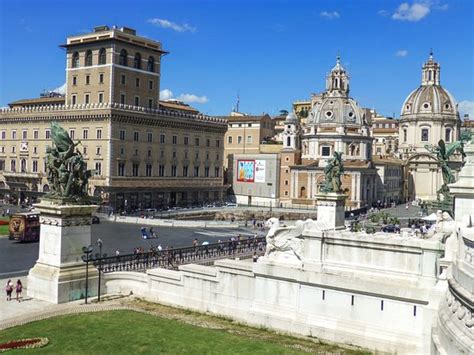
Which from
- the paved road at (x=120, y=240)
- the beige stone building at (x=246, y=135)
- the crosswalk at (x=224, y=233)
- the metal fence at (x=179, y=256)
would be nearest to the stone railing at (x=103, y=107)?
the beige stone building at (x=246, y=135)

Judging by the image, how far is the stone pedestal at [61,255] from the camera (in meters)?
19.9

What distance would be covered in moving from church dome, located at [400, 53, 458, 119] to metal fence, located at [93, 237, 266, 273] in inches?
2845

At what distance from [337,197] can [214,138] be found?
157 feet

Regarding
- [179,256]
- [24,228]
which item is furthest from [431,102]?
[179,256]

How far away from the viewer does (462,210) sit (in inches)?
733

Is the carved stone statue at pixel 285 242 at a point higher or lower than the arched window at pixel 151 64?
lower

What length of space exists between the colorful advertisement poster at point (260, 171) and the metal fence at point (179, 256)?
51784 millimetres

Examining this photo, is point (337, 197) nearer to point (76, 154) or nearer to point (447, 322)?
point (76, 154)

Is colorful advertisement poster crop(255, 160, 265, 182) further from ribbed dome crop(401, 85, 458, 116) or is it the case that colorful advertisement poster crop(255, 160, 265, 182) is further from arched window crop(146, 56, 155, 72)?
ribbed dome crop(401, 85, 458, 116)

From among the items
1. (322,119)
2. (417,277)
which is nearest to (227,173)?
(322,119)

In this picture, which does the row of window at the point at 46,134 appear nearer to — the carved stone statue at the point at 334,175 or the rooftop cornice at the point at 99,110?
the rooftop cornice at the point at 99,110

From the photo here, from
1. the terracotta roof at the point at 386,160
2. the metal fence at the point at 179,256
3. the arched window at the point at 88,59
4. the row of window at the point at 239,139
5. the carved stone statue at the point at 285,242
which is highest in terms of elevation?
the arched window at the point at 88,59

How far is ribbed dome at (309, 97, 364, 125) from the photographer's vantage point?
3413 inches

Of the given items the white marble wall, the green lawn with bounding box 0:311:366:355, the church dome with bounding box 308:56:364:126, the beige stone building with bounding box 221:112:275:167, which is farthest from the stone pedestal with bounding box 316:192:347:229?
the beige stone building with bounding box 221:112:275:167
